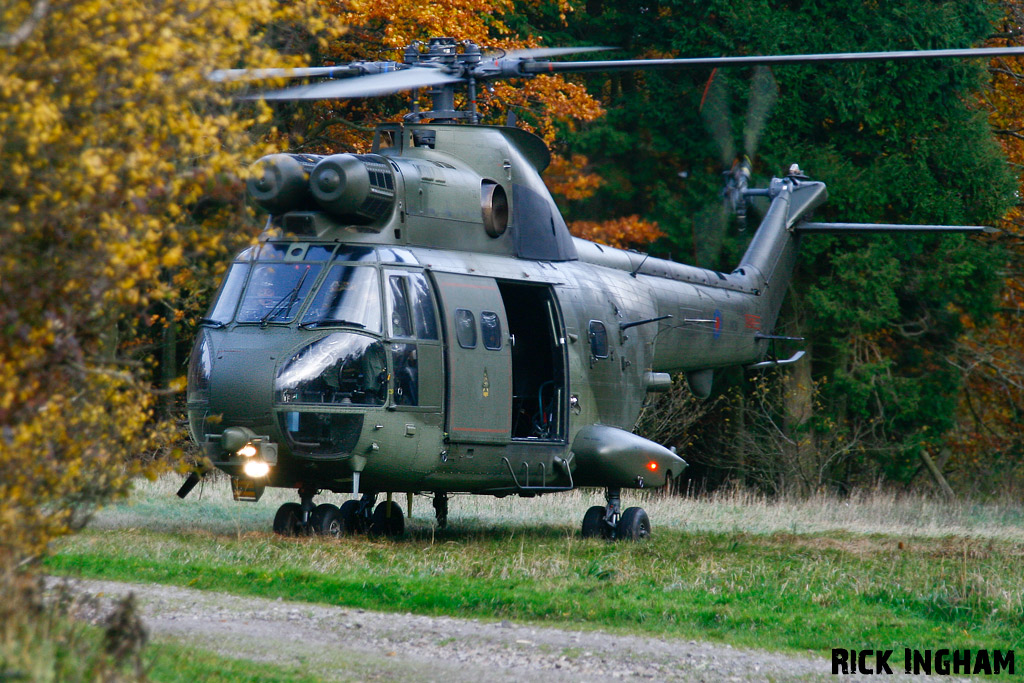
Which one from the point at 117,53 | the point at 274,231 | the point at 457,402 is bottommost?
the point at 457,402

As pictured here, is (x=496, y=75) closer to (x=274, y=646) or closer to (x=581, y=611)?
(x=581, y=611)

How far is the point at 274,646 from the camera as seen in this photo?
7.18m

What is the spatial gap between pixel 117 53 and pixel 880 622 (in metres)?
6.75

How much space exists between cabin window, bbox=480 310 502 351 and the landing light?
261 cm

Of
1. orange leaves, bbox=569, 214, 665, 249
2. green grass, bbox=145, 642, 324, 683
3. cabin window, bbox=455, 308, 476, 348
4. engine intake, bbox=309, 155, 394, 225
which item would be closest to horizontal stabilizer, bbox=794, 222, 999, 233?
cabin window, bbox=455, 308, 476, 348

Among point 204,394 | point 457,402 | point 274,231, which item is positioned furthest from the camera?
point 457,402

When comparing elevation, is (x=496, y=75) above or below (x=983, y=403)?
above

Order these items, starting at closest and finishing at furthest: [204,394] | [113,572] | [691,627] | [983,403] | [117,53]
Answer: [117,53] → [691,627] → [113,572] → [204,394] → [983,403]

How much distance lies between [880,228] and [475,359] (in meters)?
7.83

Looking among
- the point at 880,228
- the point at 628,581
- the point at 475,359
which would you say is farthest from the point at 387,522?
the point at 880,228

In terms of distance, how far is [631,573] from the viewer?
34.9 feet

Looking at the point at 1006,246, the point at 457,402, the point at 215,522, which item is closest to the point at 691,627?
the point at 457,402

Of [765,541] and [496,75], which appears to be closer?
[496,75]

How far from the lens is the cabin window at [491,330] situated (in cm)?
1197
